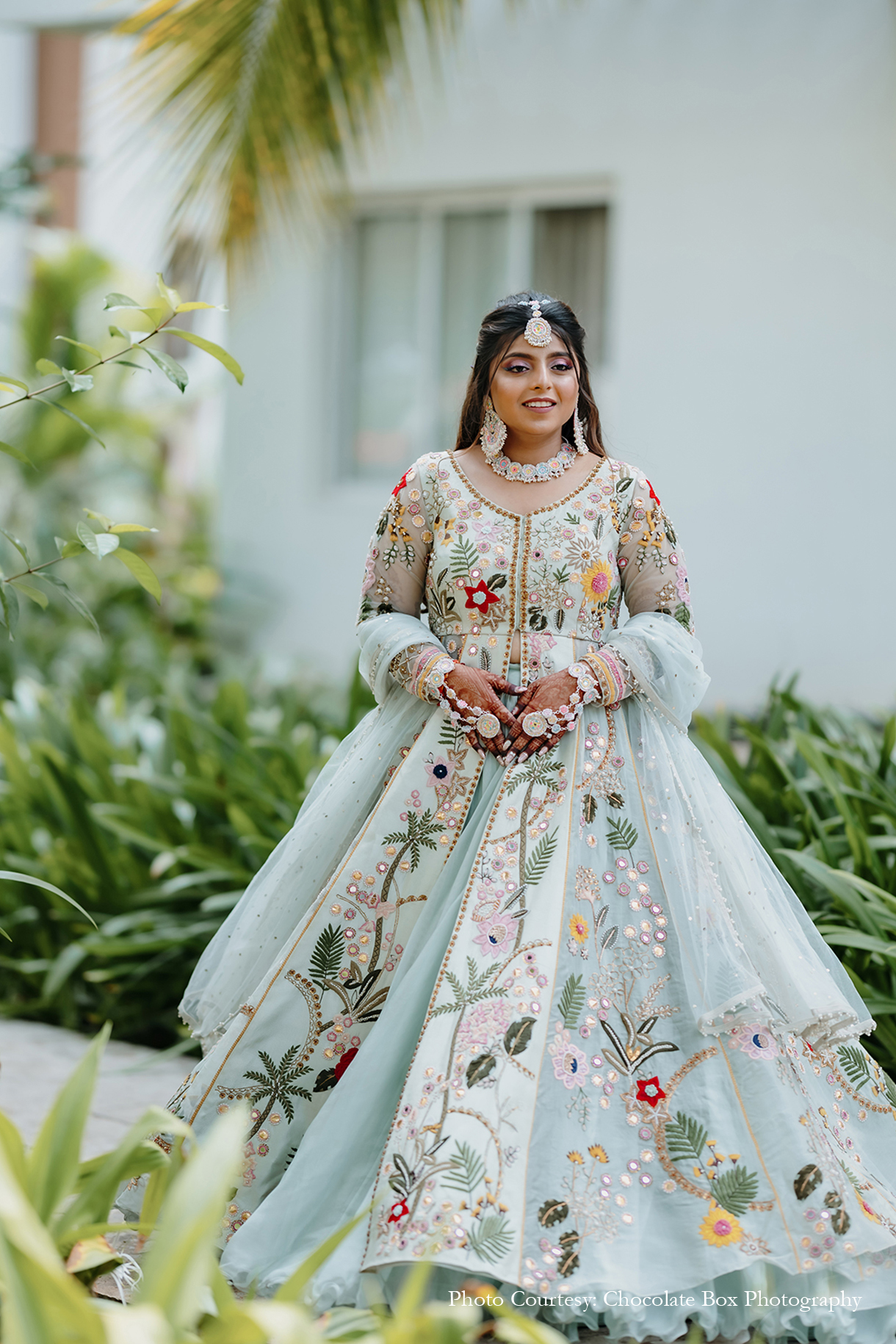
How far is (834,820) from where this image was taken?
368 centimetres

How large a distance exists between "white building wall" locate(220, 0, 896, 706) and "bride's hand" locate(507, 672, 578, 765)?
388 cm

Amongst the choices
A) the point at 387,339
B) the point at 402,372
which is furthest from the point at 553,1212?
the point at 387,339

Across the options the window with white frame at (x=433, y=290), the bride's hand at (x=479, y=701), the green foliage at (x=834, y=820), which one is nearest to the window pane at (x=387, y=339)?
the window with white frame at (x=433, y=290)

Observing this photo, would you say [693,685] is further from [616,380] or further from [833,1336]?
[616,380]

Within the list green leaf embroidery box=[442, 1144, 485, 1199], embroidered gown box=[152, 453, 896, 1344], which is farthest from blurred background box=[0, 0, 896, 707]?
green leaf embroidery box=[442, 1144, 485, 1199]

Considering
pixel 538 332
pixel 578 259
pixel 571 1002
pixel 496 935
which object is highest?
pixel 578 259

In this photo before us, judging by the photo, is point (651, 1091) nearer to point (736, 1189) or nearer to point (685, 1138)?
point (685, 1138)

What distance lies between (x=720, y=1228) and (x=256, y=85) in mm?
4017

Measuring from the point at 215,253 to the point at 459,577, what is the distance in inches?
120

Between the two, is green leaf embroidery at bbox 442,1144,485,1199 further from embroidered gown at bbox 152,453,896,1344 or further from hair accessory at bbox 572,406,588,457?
hair accessory at bbox 572,406,588,457

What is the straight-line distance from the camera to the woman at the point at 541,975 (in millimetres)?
2207

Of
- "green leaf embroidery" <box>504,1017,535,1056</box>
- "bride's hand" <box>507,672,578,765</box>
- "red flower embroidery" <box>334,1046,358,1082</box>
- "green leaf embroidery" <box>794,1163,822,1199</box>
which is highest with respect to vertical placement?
"bride's hand" <box>507,672,578,765</box>

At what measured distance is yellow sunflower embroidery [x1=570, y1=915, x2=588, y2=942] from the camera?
2408 mm

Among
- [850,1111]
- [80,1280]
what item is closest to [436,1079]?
[80,1280]
